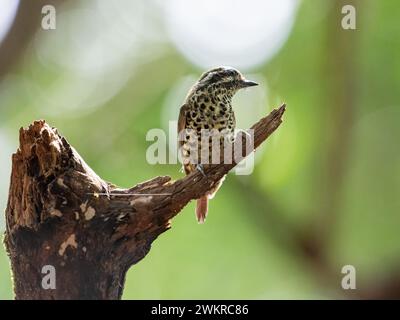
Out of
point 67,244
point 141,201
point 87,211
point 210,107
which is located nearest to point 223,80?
point 210,107

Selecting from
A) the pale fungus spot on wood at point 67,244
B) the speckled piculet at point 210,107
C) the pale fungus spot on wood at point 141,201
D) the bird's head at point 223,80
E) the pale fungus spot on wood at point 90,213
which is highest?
the bird's head at point 223,80

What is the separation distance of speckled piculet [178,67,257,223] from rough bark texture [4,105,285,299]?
948 millimetres

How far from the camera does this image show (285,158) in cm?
564

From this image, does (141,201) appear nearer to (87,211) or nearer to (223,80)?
(87,211)

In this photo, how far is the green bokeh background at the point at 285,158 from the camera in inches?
202

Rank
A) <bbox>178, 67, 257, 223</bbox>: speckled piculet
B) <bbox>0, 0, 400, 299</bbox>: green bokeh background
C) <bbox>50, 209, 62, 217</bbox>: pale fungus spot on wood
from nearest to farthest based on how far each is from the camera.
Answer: <bbox>50, 209, 62, 217</bbox>: pale fungus spot on wood < <bbox>178, 67, 257, 223</bbox>: speckled piculet < <bbox>0, 0, 400, 299</bbox>: green bokeh background

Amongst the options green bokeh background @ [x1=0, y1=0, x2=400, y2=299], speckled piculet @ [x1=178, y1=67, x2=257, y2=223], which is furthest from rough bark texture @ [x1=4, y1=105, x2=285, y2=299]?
green bokeh background @ [x1=0, y1=0, x2=400, y2=299]

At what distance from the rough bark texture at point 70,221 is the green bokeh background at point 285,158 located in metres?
2.01

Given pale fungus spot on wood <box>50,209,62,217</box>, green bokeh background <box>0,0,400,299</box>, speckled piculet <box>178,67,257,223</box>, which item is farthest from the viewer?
green bokeh background <box>0,0,400,299</box>

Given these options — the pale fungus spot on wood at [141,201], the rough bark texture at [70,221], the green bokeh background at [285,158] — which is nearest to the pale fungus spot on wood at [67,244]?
the rough bark texture at [70,221]

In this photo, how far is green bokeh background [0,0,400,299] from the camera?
16.9 feet

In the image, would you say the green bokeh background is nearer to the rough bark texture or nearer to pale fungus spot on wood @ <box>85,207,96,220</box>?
the rough bark texture

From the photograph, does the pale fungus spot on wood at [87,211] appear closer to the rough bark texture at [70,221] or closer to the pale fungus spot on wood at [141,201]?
the rough bark texture at [70,221]

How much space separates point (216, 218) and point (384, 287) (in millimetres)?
1760
